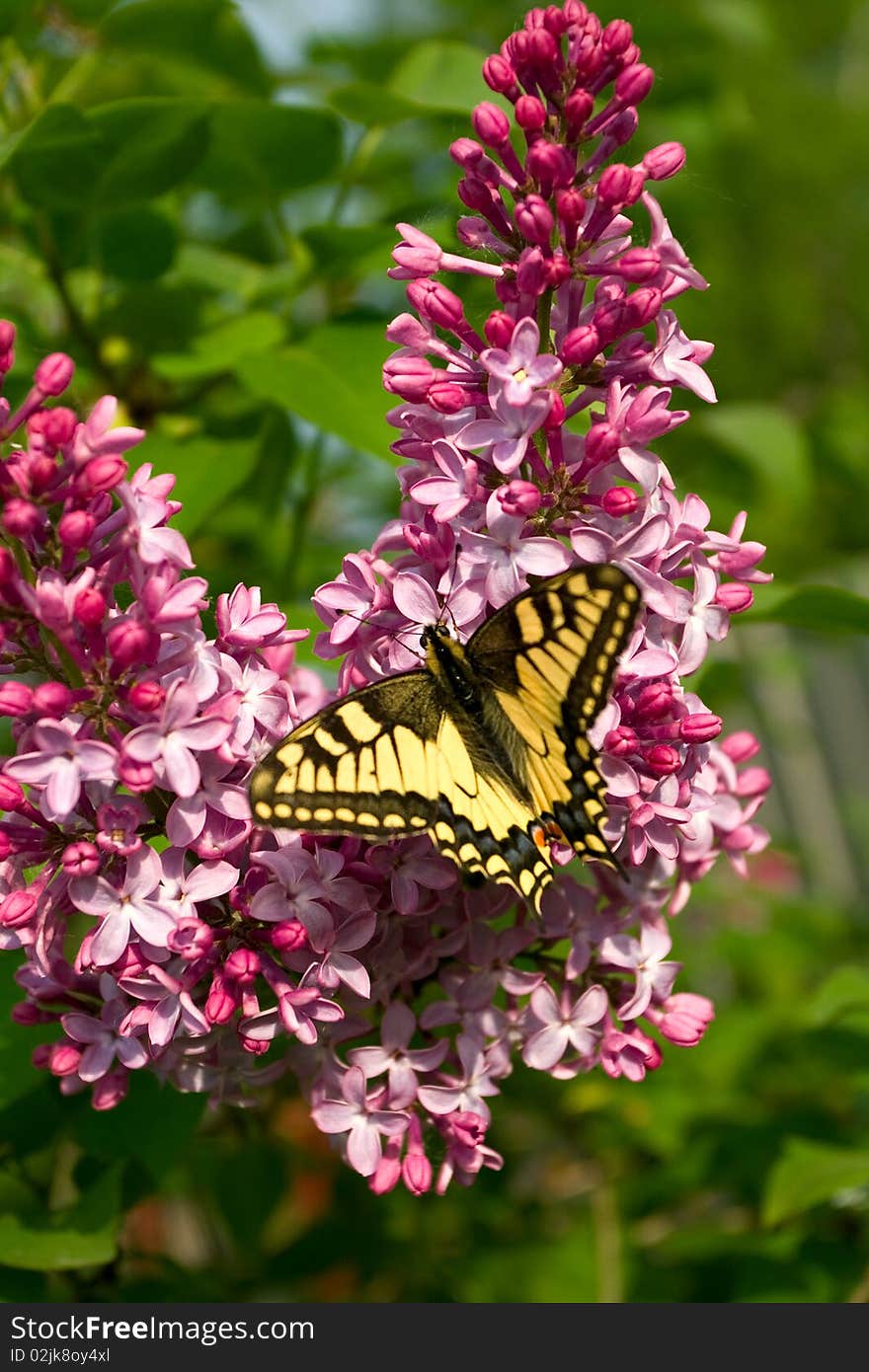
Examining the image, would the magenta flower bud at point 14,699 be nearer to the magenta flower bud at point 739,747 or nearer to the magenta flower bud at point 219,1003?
the magenta flower bud at point 219,1003

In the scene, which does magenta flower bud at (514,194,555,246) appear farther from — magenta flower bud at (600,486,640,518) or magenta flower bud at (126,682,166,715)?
magenta flower bud at (126,682,166,715)

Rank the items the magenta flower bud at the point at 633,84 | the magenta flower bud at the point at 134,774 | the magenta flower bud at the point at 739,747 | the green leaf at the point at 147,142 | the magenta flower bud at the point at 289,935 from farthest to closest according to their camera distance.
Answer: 1. the green leaf at the point at 147,142
2. the magenta flower bud at the point at 739,747
3. the magenta flower bud at the point at 633,84
4. the magenta flower bud at the point at 289,935
5. the magenta flower bud at the point at 134,774

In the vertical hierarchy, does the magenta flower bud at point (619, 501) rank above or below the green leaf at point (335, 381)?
above

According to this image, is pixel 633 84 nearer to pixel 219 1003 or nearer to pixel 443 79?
pixel 443 79

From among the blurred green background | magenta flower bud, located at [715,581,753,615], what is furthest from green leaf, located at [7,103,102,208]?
magenta flower bud, located at [715,581,753,615]

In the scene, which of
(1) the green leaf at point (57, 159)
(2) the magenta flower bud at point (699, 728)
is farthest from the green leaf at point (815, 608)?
(1) the green leaf at point (57, 159)

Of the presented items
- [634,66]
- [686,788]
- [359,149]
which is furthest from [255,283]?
[686,788]
